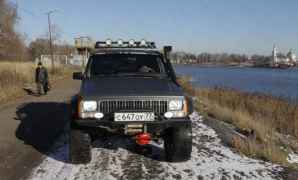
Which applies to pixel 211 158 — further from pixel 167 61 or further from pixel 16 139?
pixel 16 139

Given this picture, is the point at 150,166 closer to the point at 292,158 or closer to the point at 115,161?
the point at 115,161

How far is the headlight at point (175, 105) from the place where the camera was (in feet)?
18.9

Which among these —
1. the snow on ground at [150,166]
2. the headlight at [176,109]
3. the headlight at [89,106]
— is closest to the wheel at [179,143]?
the snow on ground at [150,166]

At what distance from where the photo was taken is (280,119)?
540 inches

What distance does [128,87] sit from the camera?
602 cm

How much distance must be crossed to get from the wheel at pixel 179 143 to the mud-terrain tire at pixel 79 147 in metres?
1.27

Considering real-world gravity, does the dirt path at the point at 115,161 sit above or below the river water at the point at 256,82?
above

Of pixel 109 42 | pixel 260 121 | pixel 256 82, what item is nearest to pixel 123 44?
pixel 109 42

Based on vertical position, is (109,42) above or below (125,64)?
above

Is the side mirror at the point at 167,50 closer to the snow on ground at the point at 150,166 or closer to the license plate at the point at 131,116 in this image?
the snow on ground at the point at 150,166

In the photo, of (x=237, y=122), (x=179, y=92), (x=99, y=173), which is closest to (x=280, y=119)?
(x=237, y=122)

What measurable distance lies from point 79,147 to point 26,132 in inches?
137

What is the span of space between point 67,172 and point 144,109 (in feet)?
4.76

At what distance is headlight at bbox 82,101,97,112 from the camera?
18.6 ft
